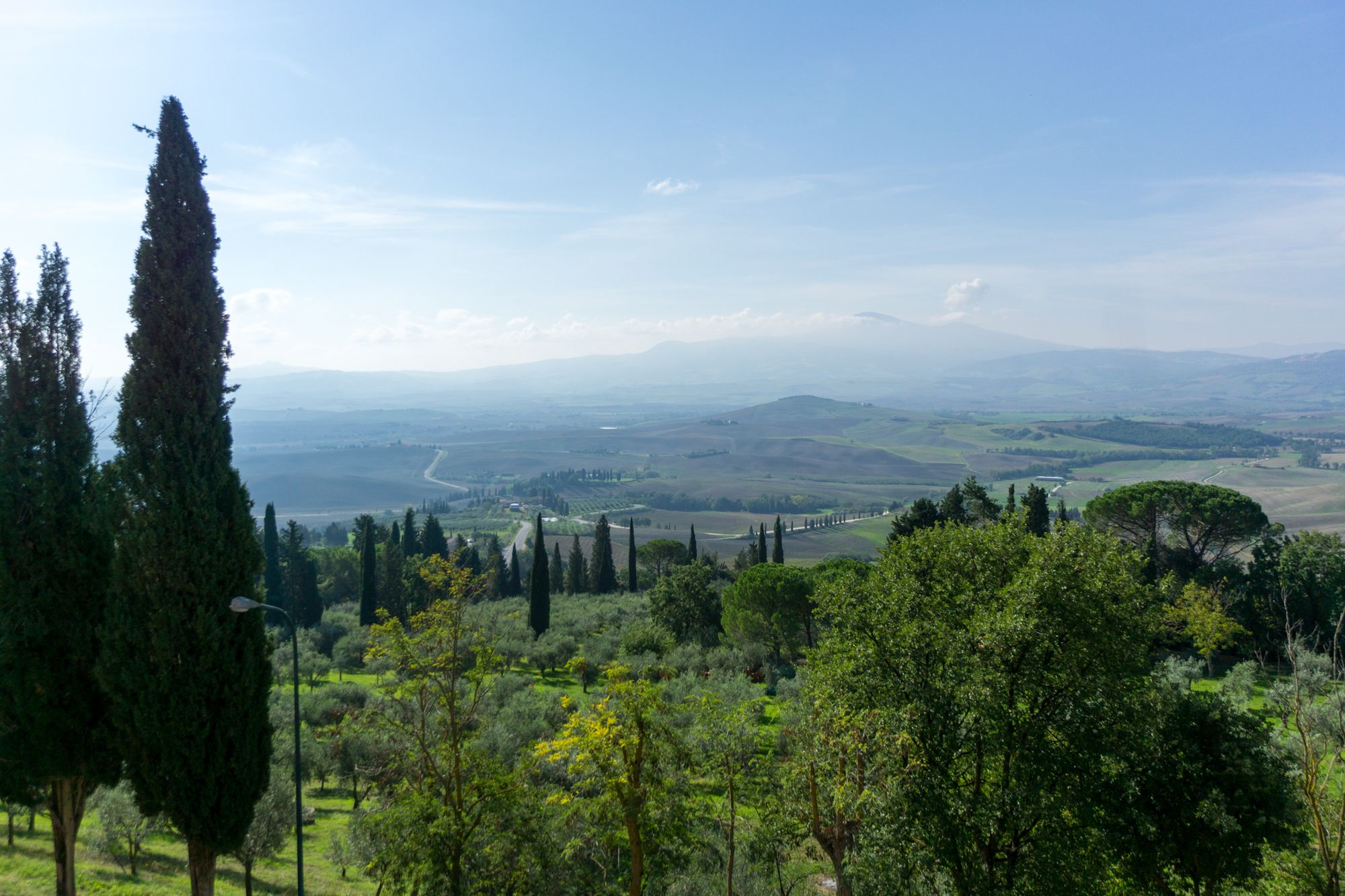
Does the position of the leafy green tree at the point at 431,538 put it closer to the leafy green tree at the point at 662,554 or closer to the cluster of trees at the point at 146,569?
the leafy green tree at the point at 662,554

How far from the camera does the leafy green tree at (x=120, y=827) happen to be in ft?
49.3

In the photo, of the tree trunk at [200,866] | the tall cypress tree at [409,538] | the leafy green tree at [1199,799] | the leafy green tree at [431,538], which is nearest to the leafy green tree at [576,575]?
the leafy green tree at [431,538]

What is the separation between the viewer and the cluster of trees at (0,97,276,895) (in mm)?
10992

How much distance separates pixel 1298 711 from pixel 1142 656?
198 inches

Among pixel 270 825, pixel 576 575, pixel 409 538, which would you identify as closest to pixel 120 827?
pixel 270 825

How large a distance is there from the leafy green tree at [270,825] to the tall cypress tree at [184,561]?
2.52 m

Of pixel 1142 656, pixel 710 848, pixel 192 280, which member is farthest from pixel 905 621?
pixel 192 280

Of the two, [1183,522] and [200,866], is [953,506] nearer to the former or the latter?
[1183,522]

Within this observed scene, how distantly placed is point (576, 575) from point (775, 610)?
31.9m

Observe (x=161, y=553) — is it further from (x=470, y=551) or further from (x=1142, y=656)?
(x=470, y=551)

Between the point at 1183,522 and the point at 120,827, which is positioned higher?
the point at 1183,522

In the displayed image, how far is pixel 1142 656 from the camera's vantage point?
11.8 metres

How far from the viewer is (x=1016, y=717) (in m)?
11.3

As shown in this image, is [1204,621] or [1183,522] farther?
[1183,522]
